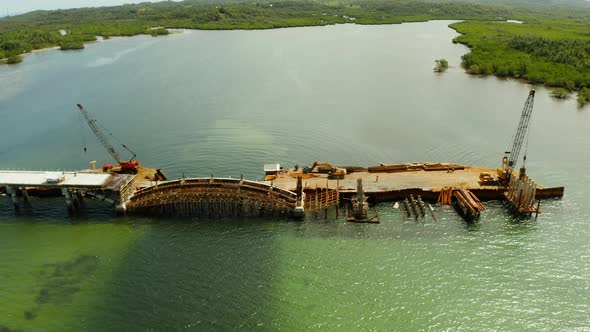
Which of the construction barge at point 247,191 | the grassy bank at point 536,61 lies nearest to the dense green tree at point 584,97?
the grassy bank at point 536,61

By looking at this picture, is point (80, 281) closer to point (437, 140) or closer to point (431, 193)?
point (431, 193)

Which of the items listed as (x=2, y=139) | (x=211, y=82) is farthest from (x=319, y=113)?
(x=2, y=139)

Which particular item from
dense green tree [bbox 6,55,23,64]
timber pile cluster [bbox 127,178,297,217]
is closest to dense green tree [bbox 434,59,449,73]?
timber pile cluster [bbox 127,178,297,217]

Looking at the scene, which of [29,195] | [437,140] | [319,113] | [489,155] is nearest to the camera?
[29,195]

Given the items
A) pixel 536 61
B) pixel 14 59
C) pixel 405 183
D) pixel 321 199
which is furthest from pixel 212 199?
pixel 14 59

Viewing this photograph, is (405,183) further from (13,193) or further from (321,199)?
(13,193)

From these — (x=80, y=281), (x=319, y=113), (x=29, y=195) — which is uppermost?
(x=319, y=113)

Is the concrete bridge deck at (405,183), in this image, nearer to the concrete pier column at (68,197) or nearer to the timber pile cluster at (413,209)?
the timber pile cluster at (413,209)
